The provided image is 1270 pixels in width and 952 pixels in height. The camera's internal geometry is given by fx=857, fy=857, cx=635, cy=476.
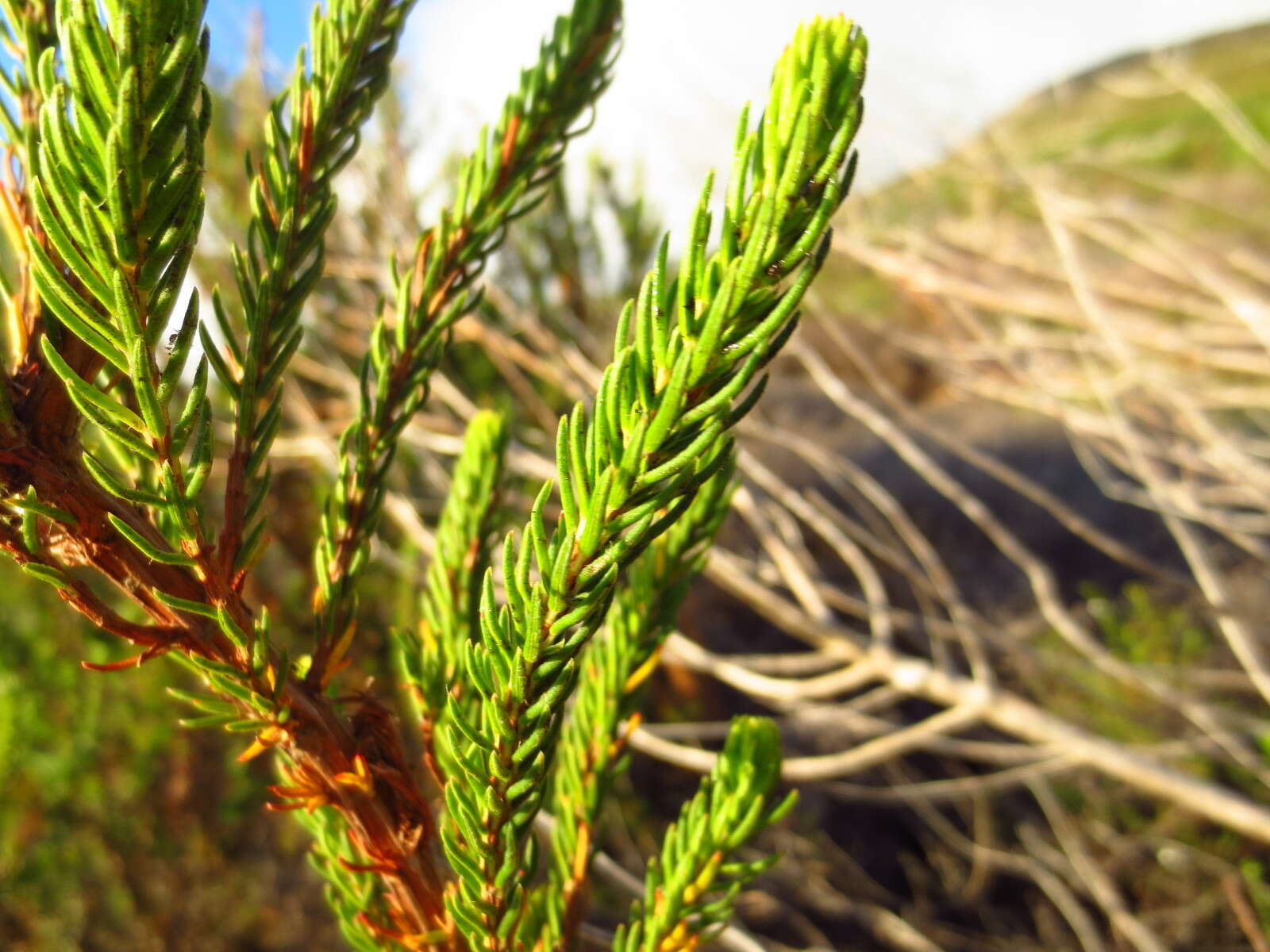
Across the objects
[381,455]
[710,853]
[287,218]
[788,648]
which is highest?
[287,218]

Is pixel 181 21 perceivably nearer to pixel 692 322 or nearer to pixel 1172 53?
pixel 692 322

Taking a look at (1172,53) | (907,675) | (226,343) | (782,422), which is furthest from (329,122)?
(782,422)

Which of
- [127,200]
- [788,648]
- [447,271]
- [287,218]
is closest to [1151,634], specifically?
[788,648]

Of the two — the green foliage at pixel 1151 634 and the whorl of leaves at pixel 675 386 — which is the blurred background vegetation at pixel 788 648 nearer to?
the green foliage at pixel 1151 634

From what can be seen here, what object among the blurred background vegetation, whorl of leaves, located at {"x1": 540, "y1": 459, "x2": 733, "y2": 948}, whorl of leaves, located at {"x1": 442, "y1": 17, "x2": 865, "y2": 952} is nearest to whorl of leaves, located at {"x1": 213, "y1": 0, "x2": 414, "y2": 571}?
whorl of leaves, located at {"x1": 442, "y1": 17, "x2": 865, "y2": 952}

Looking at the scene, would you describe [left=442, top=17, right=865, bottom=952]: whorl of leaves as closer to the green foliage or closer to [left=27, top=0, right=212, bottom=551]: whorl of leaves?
[left=27, top=0, right=212, bottom=551]: whorl of leaves

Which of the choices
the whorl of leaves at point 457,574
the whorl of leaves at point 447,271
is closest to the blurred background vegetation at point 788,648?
the whorl of leaves at point 457,574

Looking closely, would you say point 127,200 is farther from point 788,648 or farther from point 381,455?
point 788,648
